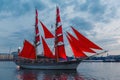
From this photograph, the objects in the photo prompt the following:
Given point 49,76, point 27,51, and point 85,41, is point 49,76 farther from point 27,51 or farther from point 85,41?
point 27,51

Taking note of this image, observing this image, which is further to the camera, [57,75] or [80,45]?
[80,45]

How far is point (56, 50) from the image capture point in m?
87.3

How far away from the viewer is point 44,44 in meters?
88.9

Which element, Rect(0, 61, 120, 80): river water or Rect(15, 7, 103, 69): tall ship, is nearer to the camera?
Rect(0, 61, 120, 80): river water

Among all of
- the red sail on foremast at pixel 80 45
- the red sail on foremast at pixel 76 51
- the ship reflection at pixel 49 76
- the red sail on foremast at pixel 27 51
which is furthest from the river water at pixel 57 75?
the red sail on foremast at pixel 27 51

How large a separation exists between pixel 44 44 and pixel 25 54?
8.27m

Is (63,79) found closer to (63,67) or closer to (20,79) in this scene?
(20,79)

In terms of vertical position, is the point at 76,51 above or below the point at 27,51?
below

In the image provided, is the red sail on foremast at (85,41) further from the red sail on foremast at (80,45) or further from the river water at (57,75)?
the river water at (57,75)

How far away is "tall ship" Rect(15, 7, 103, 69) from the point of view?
7766 cm

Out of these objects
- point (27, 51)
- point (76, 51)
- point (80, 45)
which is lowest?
point (76, 51)

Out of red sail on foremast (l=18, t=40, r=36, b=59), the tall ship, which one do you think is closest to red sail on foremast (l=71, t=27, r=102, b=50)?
the tall ship

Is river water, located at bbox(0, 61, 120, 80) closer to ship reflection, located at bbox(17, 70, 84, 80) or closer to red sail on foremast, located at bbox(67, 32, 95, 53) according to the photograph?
ship reflection, located at bbox(17, 70, 84, 80)

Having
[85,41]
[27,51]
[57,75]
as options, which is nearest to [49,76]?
[57,75]
